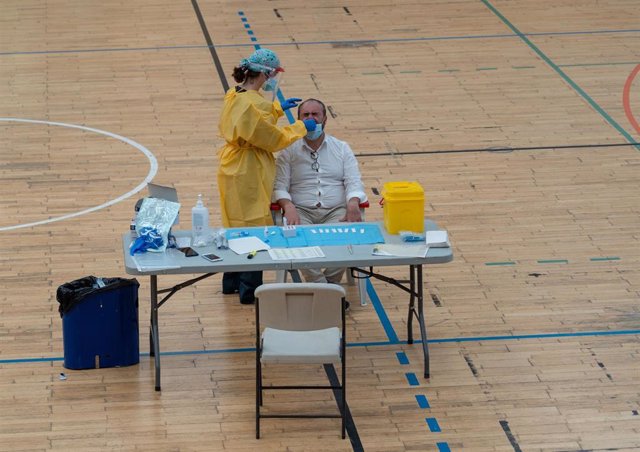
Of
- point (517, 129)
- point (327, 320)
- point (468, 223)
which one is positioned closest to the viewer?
point (327, 320)

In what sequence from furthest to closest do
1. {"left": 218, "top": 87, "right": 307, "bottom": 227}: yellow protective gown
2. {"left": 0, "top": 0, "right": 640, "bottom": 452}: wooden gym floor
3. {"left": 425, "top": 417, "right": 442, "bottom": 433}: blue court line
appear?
{"left": 218, "top": 87, "right": 307, "bottom": 227}: yellow protective gown
{"left": 0, "top": 0, "right": 640, "bottom": 452}: wooden gym floor
{"left": 425, "top": 417, "right": 442, "bottom": 433}: blue court line

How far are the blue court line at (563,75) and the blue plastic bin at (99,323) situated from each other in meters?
6.26

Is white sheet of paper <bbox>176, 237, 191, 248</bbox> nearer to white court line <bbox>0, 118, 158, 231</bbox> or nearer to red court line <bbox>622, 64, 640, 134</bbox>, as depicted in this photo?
white court line <bbox>0, 118, 158, 231</bbox>

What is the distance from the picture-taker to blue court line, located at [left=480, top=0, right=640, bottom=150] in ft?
41.5

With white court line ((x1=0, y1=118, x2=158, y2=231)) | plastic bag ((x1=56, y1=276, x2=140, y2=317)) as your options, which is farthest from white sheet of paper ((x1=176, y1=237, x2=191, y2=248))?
white court line ((x1=0, y1=118, x2=158, y2=231))

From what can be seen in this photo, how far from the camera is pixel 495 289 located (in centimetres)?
902

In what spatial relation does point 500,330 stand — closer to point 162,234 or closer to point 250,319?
point 250,319

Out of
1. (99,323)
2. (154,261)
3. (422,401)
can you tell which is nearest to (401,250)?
(422,401)

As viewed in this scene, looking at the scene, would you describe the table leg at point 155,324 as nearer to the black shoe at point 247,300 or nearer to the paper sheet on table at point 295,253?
the paper sheet on table at point 295,253

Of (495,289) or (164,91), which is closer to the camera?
(495,289)

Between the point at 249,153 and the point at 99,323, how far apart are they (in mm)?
1619

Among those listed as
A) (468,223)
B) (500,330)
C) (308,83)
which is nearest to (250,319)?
A: (500,330)

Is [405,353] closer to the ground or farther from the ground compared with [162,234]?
closer to the ground

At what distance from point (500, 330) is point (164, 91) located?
6.61m
